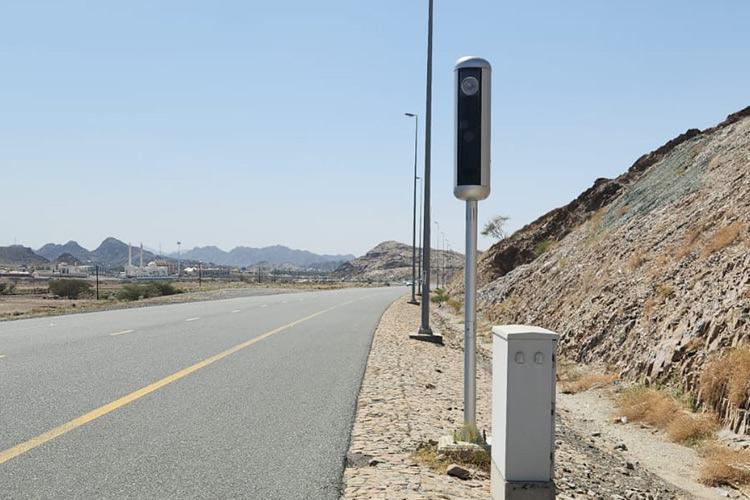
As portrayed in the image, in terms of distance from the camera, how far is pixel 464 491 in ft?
17.1

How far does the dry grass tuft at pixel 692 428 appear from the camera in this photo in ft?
29.3

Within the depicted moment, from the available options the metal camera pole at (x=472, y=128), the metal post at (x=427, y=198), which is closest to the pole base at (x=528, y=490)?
the metal camera pole at (x=472, y=128)

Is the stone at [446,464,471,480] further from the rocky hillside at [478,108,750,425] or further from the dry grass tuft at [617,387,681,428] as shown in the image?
the dry grass tuft at [617,387,681,428]

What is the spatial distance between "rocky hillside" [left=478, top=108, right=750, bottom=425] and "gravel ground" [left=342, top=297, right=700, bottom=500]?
7.20ft

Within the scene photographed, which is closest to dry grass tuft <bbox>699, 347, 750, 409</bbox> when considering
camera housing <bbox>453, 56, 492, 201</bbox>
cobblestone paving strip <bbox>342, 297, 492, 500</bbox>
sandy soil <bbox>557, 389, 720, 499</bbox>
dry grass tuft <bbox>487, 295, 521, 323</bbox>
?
sandy soil <bbox>557, 389, 720, 499</bbox>

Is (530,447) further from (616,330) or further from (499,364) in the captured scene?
(616,330)

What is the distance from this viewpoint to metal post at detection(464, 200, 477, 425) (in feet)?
20.6

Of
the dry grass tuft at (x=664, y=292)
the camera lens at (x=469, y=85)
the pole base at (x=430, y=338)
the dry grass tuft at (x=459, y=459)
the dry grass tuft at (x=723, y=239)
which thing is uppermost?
the camera lens at (x=469, y=85)

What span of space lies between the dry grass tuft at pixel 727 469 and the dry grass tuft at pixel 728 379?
1.11 m

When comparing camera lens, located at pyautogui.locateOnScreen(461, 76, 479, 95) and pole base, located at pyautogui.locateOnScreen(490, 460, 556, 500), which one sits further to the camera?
camera lens, located at pyautogui.locateOnScreen(461, 76, 479, 95)

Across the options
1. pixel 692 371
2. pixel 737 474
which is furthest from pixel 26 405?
pixel 692 371

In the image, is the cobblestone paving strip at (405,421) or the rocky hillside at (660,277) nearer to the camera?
the cobblestone paving strip at (405,421)

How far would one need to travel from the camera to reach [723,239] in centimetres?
1405

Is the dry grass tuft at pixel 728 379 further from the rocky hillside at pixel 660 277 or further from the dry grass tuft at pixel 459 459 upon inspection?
the dry grass tuft at pixel 459 459
